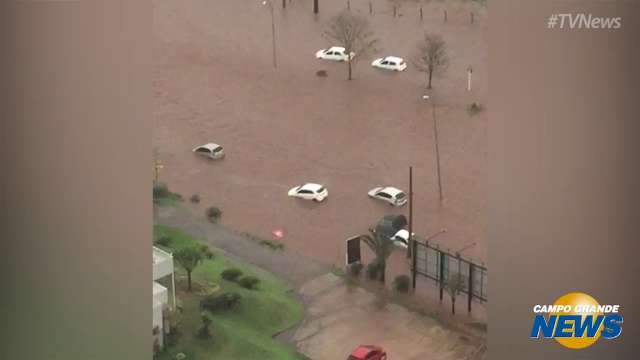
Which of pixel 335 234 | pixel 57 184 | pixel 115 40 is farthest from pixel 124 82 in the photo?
pixel 335 234

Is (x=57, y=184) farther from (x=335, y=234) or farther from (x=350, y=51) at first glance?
(x=350, y=51)

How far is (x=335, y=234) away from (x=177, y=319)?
1639 mm

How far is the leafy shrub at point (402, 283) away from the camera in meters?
7.44

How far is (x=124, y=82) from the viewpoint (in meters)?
6.20

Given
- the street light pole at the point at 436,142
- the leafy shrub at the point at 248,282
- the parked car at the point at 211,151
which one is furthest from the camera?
the parked car at the point at 211,151

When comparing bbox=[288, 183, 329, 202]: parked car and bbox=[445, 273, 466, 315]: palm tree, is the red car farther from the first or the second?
bbox=[288, 183, 329, 202]: parked car

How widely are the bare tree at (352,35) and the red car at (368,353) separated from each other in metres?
3.50

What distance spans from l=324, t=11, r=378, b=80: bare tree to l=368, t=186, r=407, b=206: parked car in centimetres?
171

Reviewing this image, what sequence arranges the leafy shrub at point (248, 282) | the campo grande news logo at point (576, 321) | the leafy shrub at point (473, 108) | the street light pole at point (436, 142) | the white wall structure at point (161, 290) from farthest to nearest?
the leafy shrub at point (473, 108) → the street light pole at point (436, 142) → the leafy shrub at point (248, 282) → the white wall structure at point (161, 290) → the campo grande news logo at point (576, 321)

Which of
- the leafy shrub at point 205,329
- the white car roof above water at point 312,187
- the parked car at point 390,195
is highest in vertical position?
the white car roof above water at point 312,187

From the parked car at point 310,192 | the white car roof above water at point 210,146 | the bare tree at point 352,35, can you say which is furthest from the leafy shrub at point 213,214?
the bare tree at point 352,35

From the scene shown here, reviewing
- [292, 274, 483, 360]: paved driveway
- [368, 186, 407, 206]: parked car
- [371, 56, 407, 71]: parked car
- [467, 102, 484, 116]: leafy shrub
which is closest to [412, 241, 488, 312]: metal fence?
[292, 274, 483, 360]: paved driveway

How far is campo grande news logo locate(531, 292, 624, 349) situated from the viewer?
6.15m

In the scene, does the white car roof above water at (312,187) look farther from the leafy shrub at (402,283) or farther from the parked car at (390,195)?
the leafy shrub at (402,283)
